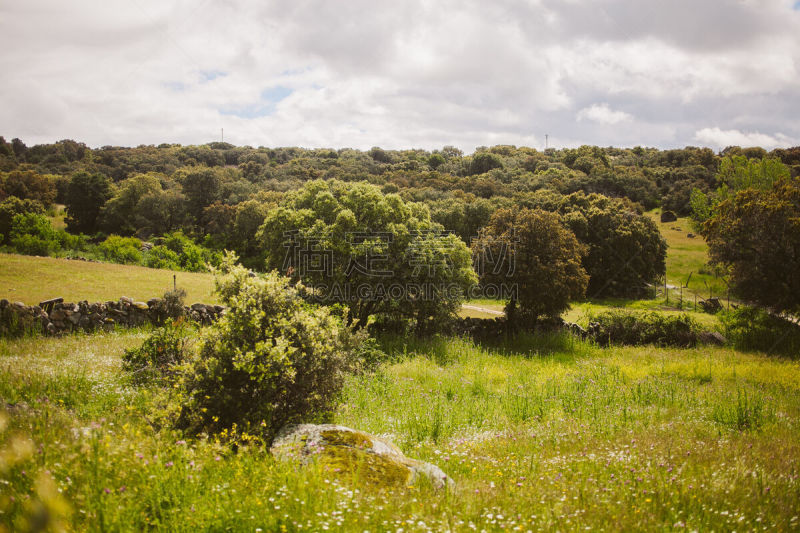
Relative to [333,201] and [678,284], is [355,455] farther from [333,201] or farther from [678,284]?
[678,284]

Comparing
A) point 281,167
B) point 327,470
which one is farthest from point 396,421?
point 281,167

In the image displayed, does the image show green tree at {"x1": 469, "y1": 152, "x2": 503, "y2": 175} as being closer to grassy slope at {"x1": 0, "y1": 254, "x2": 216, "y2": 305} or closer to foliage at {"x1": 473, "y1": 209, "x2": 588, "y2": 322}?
foliage at {"x1": 473, "y1": 209, "x2": 588, "y2": 322}

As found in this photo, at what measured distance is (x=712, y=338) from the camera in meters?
19.6

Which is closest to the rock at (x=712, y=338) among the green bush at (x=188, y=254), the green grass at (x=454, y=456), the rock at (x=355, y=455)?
the green grass at (x=454, y=456)

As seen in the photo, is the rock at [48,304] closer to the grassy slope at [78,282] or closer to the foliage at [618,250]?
the grassy slope at [78,282]

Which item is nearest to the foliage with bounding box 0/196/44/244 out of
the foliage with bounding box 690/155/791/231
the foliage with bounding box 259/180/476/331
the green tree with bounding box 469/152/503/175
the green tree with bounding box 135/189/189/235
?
the green tree with bounding box 135/189/189/235

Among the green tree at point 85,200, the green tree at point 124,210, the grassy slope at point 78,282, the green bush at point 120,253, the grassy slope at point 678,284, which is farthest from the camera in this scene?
the green tree at point 124,210

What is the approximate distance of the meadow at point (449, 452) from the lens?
3.81 m

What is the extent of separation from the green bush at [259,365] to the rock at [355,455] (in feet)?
3.12

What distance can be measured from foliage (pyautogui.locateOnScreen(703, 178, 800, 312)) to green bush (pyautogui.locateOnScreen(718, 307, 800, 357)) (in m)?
0.80

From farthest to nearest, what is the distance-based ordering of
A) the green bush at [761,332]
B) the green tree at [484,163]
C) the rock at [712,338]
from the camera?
the green tree at [484,163], the rock at [712,338], the green bush at [761,332]

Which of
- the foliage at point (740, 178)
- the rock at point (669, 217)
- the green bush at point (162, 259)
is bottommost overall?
the green bush at point (162, 259)

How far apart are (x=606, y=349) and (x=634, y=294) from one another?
21.0 meters

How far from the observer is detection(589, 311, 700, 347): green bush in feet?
64.7
